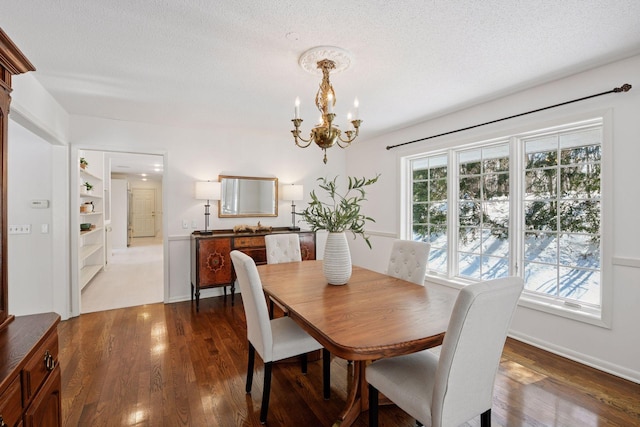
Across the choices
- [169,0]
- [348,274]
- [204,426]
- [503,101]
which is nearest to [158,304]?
[204,426]

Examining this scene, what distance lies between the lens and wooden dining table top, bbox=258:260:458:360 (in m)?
1.35

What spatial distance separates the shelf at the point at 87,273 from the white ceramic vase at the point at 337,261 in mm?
4118

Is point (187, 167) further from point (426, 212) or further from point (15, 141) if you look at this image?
point (426, 212)

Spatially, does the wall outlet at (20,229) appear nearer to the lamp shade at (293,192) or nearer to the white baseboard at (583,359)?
the lamp shade at (293,192)

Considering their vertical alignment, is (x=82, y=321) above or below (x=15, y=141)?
below

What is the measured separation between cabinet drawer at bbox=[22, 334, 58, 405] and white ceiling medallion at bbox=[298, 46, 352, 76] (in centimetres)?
216

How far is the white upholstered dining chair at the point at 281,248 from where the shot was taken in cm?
325

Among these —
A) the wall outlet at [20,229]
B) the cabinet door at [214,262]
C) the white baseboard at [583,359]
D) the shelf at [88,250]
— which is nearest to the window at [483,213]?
the white baseboard at [583,359]

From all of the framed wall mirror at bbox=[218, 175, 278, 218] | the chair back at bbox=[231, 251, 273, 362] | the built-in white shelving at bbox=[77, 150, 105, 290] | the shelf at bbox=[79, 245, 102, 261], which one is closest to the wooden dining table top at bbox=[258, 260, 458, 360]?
the chair back at bbox=[231, 251, 273, 362]

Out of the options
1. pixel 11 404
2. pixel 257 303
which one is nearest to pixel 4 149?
pixel 11 404

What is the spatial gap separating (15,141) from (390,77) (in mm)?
3847

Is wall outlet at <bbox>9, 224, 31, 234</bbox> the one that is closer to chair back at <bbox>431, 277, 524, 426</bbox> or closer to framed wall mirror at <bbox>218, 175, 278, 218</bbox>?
framed wall mirror at <bbox>218, 175, 278, 218</bbox>

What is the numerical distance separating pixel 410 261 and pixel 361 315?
43.1 inches

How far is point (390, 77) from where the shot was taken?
2.60m
